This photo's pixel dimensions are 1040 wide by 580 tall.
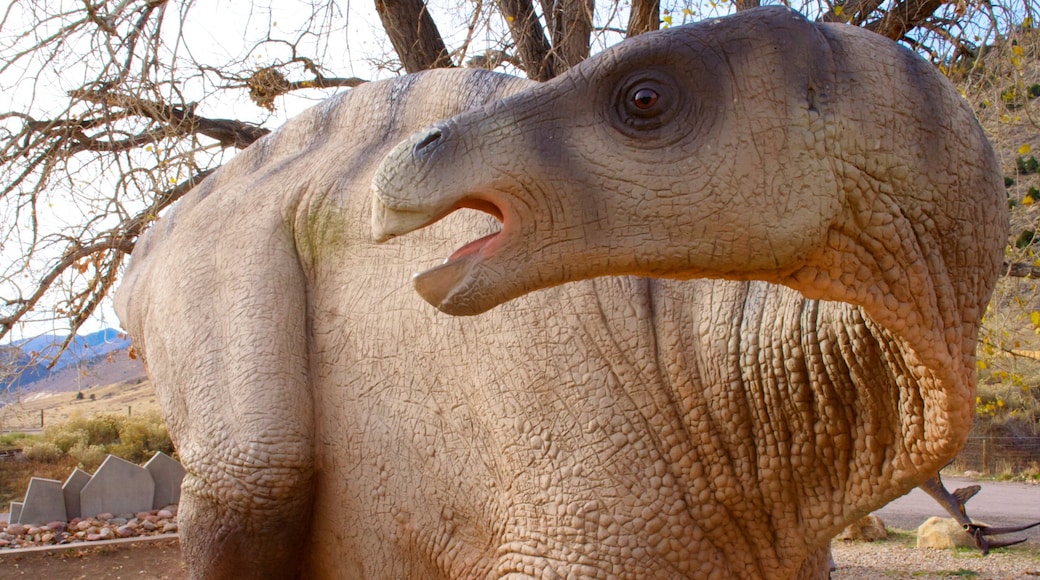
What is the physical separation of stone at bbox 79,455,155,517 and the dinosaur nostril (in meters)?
9.45

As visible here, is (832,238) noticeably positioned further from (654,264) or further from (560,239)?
(560,239)

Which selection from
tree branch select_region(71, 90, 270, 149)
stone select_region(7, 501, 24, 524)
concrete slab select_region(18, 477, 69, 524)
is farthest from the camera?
stone select_region(7, 501, 24, 524)

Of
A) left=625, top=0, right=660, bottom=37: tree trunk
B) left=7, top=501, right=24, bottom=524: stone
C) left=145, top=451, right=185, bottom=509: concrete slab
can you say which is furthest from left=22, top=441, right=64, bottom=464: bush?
left=625, top=0, right=660, bottom=37: tree trunk

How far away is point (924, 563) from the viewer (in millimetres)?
8945

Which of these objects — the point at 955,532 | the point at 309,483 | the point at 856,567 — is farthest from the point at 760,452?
the point at 955,532

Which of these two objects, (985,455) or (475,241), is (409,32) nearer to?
(475,241)

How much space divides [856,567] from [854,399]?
286 inches

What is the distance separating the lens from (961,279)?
55.9 inches

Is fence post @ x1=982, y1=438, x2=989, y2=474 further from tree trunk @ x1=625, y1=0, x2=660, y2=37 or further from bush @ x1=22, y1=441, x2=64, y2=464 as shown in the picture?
bush @ x1=22, y1=441, x2=64, y2=464

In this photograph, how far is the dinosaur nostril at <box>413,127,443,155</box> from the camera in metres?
1.26

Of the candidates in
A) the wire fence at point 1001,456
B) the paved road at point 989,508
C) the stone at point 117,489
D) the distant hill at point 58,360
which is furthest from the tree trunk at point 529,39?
the wire fence at point 1001,456

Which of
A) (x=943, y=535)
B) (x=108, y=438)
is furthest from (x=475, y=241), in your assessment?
(x=108, y=438)

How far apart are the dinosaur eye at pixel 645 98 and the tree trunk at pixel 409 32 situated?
5.21 m

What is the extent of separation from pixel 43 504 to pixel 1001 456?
17117 mm
